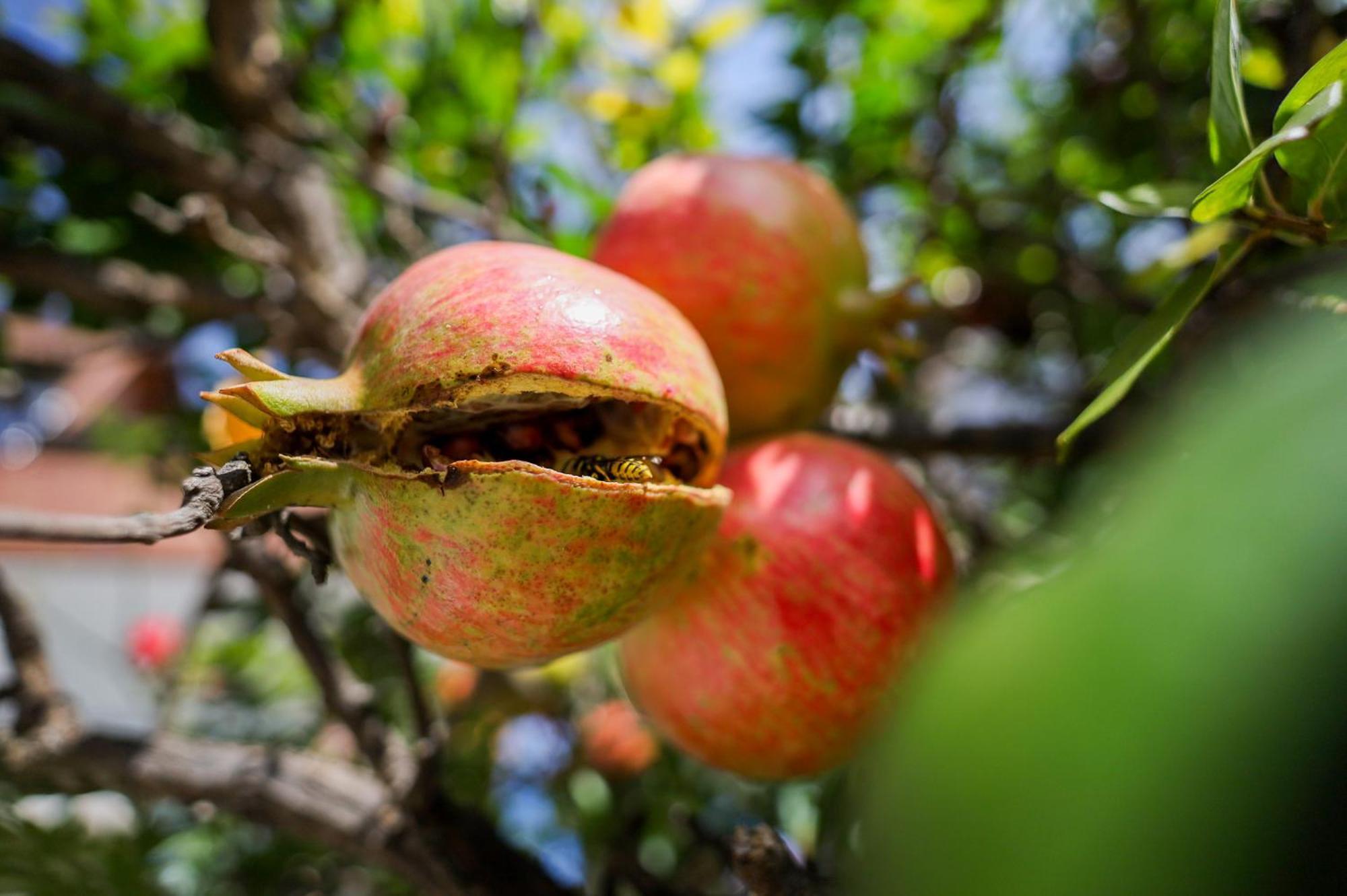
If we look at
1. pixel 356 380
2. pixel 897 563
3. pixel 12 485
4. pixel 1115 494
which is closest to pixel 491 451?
pixel 356 380

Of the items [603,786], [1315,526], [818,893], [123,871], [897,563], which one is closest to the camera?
[1315,526]

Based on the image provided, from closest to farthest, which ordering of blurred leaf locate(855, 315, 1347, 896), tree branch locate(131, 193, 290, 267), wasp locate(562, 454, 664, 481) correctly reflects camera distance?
1. blurred leaf locate(855, 315, 1347, 896)
2. wasp locate(562, 454, 664, 481)
3. tree branch locate(131, 193, 290, 267)

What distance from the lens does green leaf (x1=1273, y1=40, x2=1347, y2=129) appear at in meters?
0.63

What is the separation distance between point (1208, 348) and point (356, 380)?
1171mm

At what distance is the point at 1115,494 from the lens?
102 centimetres

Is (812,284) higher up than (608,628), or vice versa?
(812,284)

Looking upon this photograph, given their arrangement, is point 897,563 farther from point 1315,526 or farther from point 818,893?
point 1315,526

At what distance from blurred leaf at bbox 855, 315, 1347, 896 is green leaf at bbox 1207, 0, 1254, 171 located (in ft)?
1.67

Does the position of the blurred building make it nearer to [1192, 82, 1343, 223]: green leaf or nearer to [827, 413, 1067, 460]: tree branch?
[1192, 82, 1343, 223]: green leaf

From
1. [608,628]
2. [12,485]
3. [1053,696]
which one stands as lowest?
[12,485]

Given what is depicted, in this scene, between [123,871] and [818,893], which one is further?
[123,871]

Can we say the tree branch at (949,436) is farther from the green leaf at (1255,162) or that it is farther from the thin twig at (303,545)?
the thin twig at (303,545)

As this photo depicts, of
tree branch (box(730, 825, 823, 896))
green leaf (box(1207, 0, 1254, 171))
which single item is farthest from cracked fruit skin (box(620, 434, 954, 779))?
green leaf (box(1207, 0, 1254, 171))

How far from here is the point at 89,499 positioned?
10.7 m
